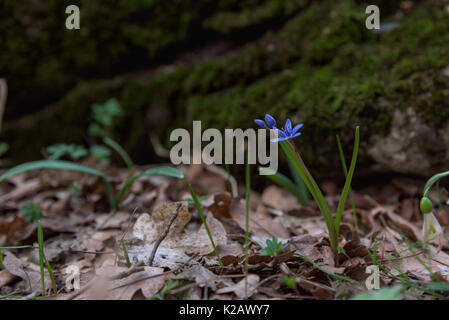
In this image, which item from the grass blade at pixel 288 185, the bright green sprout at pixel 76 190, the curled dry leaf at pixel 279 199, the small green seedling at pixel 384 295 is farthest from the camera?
the bright green sprout at pixel 76 190

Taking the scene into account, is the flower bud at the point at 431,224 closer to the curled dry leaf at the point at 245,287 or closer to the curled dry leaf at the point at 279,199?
the curled dry leaf at the point at 245,287

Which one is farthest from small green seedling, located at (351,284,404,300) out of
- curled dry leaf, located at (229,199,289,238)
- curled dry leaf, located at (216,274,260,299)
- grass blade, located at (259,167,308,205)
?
grass blade, located at (259,167,308,205)

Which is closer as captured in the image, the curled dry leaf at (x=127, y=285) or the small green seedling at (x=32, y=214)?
the curled dry leaf at (x=127, y=285)

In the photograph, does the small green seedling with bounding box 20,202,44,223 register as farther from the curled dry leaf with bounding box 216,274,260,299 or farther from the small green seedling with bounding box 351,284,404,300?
the small green seedling with bounding box 351,284,404,300

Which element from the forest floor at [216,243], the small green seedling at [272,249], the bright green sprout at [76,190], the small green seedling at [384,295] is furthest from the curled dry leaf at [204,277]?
the bright green sprout at [76,190]

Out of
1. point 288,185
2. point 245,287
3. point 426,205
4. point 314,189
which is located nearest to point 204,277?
point 245,287

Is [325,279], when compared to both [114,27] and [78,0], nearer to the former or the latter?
[114,27]

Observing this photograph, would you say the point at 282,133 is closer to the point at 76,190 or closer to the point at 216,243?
the point at 216,243

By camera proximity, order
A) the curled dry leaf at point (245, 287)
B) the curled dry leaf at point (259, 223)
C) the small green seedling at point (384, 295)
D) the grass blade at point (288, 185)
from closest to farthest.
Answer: the small green seedling at point (384, 295) → the curled dry leaf at point (245, 287) → the curled dry leaf at point (259, 223) → the grass blade at point (288, 185)
